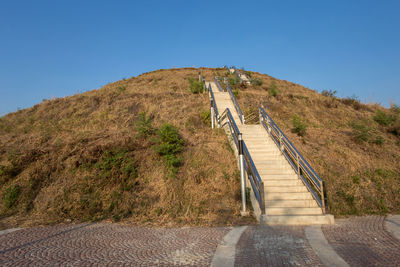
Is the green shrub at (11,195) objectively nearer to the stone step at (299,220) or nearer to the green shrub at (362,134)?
the stone step at (299,220)

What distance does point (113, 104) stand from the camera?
15.6m

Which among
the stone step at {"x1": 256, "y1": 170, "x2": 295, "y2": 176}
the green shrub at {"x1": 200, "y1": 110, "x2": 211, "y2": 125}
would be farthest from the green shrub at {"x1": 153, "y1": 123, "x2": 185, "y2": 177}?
the green shrub at {"x1": 200, "y1": 110, "x2": 211, "y2": 125}

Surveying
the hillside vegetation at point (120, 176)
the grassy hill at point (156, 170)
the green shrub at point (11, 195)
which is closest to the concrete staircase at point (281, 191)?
the grassy hill at point (156, 170)

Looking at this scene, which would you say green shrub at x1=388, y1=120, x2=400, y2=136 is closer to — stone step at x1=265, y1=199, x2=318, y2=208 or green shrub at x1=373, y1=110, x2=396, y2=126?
green shrub at x1=373, y1=110, x2=396, y2=126

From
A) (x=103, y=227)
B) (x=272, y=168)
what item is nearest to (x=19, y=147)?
(x=103, y=227)

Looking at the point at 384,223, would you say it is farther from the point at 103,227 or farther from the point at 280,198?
the point at 103,227

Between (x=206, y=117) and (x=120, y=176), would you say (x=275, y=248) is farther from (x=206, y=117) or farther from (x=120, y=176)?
(x=206, y=117)

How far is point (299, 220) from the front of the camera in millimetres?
6172

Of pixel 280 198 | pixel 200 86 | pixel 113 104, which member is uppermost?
pixel 200 86

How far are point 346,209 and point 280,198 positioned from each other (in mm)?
2129

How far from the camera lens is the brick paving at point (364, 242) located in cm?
390

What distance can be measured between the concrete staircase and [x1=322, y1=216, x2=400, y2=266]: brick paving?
0.64 metres

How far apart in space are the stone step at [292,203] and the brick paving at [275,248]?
39.9 inches

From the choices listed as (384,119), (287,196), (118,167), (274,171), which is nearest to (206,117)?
(274,171)
